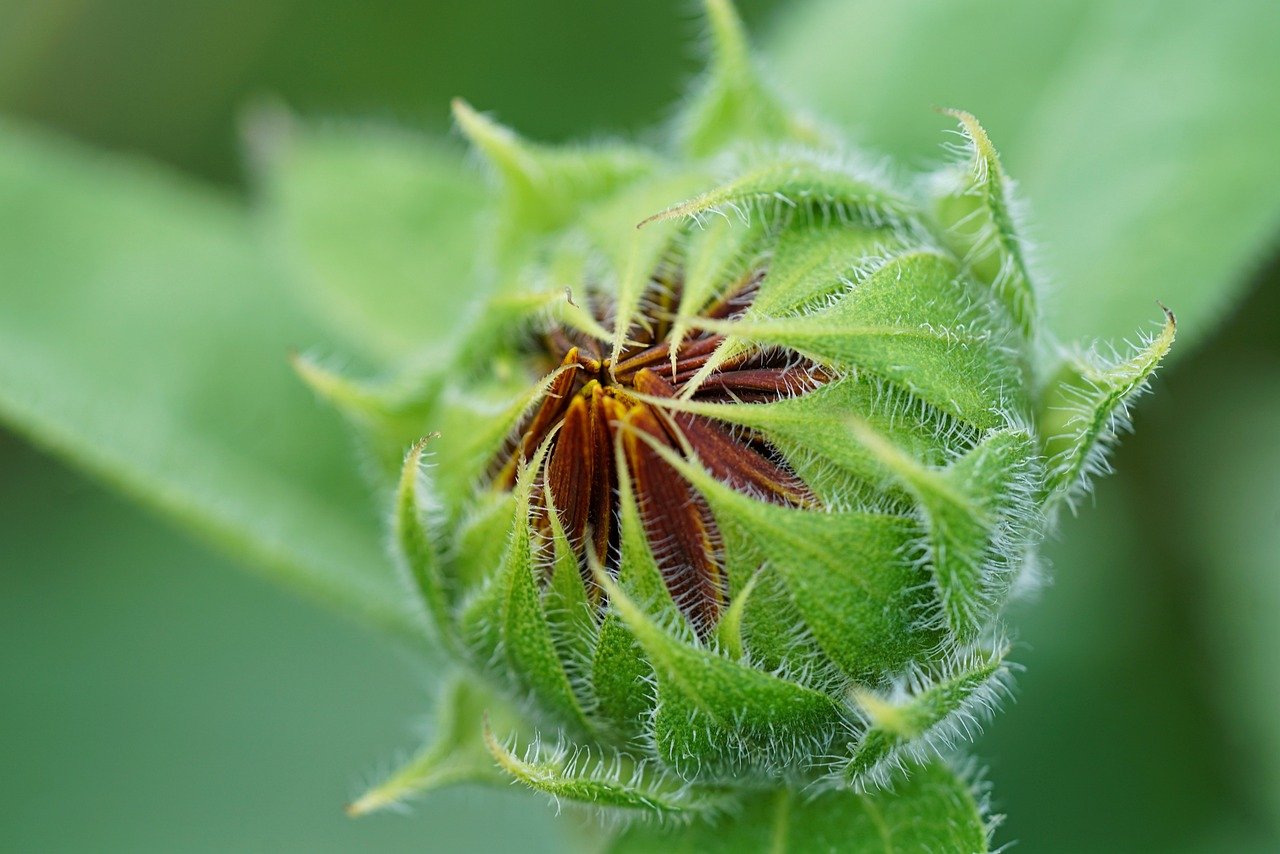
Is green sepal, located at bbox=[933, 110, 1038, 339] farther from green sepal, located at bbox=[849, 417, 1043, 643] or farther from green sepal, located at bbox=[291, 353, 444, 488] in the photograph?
green sepal, located at bbox=[291, 353, 444, 488]

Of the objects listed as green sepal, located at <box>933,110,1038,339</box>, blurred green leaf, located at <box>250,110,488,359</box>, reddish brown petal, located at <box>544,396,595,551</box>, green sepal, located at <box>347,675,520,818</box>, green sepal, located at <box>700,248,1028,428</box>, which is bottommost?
green sepal, located at <box>347,675,520,818</box>

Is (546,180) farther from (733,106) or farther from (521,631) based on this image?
(521,631)

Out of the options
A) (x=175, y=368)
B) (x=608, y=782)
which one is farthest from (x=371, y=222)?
(x=608, y=782)

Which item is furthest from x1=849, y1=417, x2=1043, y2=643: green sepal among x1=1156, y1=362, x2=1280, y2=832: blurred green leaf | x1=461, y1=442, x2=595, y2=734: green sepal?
x1=1156, y1=362, x2=1280, y2=832: blurred green leaf

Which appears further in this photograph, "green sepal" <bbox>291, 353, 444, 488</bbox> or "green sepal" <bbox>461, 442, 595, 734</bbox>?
"green sepal" <bbox>291, 353, 444, 488</bbox>

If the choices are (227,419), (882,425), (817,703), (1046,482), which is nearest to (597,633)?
(817,703)

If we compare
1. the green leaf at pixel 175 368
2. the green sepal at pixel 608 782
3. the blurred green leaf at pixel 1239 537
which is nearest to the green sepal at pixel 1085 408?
the green sepal at pixel 608 782
